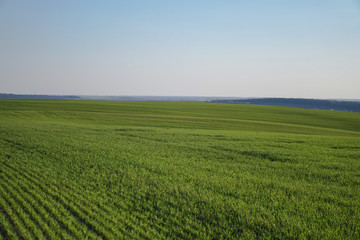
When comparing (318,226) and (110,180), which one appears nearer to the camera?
(318,226)

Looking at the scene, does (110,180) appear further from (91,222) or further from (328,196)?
(328,196)

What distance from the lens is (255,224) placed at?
6945 mm

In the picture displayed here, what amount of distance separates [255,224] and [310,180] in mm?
5424

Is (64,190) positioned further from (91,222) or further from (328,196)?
(328,196)

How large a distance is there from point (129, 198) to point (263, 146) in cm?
1288

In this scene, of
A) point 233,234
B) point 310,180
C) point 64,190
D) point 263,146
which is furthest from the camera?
point 263,146

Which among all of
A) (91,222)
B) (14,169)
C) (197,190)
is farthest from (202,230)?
(14,169)

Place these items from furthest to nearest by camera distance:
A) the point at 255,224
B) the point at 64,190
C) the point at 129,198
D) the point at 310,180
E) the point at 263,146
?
the point at 263,146 → the point at 310,180 → the point at 64,190 → the point at 129,198 → the point at 255,224

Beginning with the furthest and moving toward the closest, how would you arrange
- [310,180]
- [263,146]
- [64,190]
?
1. [263,146]
2. [310,180]
3. [64,190]

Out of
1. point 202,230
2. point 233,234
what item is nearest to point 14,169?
point 202,230

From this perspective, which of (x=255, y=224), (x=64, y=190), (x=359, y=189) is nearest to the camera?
(x=255, y=224)

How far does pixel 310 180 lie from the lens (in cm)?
1080

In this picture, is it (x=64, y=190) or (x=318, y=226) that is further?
(x=64, y=190)

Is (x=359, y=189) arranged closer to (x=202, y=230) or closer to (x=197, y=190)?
(x=197, y=190)
